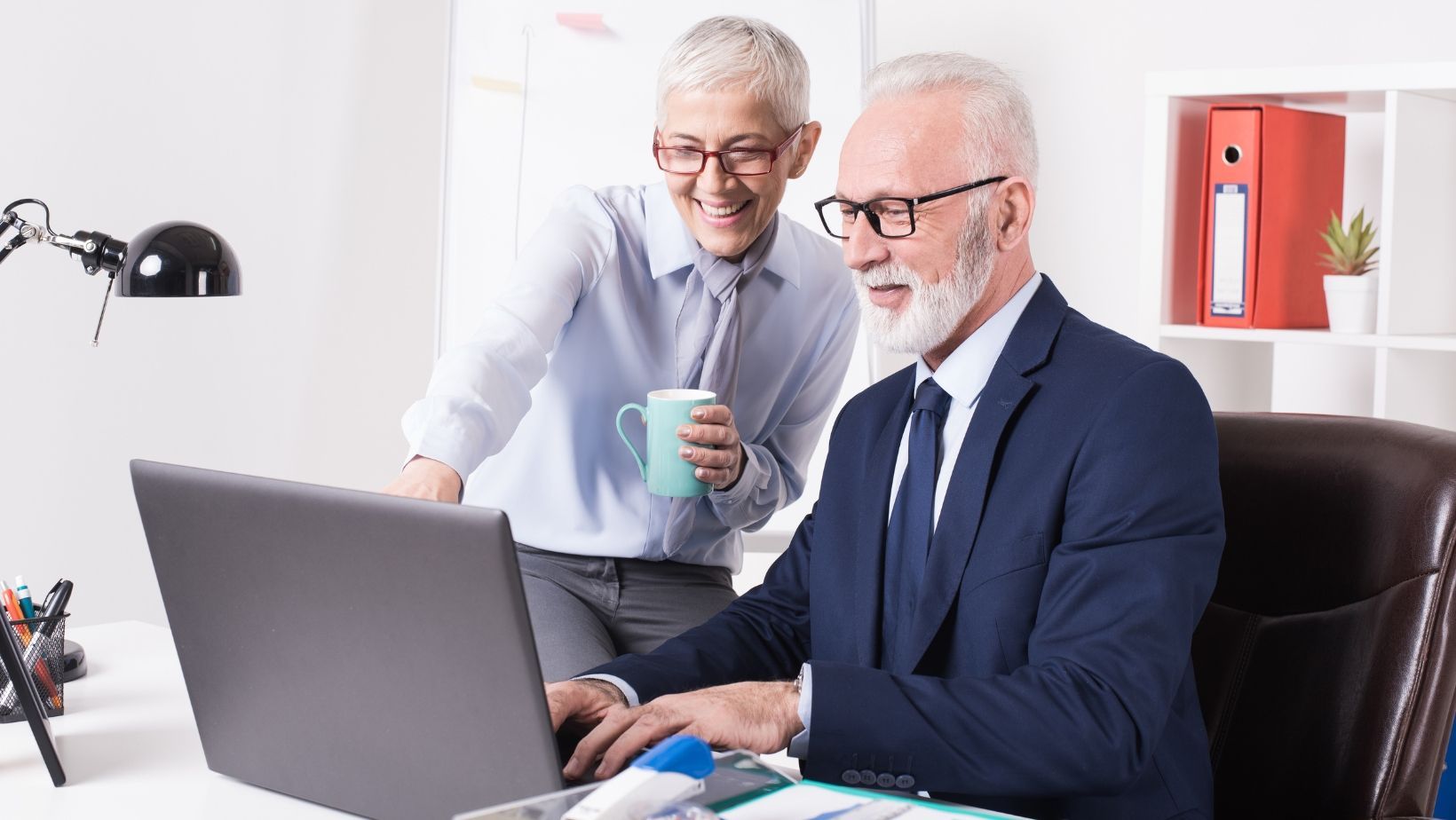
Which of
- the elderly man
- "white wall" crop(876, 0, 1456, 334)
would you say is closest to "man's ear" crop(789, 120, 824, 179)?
the elderly man

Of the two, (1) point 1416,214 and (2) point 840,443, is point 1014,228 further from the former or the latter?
(1) point 1416,214

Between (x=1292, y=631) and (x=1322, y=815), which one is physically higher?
(x=1292, y=631)

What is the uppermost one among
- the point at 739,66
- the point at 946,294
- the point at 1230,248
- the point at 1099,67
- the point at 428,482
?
the point at 1099,67

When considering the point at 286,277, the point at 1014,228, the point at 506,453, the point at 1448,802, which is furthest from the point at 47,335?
the point at 1448,802

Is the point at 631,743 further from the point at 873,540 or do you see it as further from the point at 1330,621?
the point at 1330,621

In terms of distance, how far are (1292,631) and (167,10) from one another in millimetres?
2641

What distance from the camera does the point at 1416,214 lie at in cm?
233

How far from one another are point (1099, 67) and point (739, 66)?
1.60m

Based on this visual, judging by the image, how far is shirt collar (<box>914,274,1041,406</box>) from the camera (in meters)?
1.47

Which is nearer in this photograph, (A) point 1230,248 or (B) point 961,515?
(B) point 961,515

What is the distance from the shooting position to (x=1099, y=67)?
10.3 feet

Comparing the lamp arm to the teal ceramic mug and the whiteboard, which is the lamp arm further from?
the whiteboard

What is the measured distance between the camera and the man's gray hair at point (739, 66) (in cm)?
181

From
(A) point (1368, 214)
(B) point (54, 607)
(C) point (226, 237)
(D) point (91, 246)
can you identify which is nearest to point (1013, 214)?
(D) point (91, 246)
